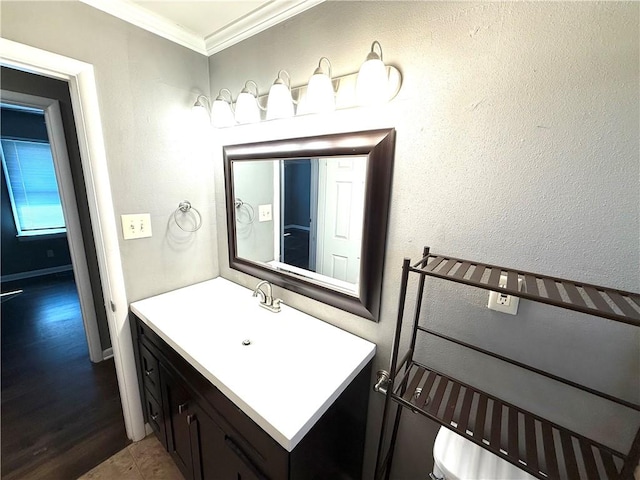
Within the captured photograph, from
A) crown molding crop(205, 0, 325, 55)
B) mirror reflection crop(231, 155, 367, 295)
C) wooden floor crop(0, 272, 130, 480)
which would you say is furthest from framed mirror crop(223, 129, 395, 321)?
wooden floor crop(0, 272, 130, 480)

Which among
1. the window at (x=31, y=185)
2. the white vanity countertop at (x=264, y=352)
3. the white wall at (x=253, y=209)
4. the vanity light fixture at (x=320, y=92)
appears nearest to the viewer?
the white vanity countertop at (x=264, y=352)

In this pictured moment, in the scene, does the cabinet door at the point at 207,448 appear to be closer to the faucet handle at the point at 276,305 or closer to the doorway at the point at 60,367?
the faucet handle at the point at 276,305

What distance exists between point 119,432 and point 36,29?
2.07 metres

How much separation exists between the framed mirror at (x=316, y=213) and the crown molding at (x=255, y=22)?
510 millimetres

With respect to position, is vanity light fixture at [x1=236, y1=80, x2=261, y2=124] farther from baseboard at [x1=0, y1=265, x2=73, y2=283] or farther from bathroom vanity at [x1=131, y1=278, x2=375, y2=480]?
baseboard at [x1=0, y1=265, x2=73, y2=283]

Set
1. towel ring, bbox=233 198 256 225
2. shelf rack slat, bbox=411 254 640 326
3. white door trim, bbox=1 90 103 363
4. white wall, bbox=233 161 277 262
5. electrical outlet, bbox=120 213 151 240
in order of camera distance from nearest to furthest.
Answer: shelf rack slat, bbox=411 254 640 326
electrical outlet, bbox=120 213 151 240
white wall, bbox=233 161 277 262
towel ring, bbox=233 198 256 225
white door trim, bbox=1 90 103 363

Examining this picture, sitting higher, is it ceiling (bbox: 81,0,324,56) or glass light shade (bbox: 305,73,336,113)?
ceiling (bbox: 81,0,324,56)

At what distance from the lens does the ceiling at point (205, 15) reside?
1092 mm

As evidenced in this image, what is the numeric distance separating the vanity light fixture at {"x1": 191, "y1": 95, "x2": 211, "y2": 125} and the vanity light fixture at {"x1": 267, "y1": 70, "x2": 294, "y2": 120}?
556 mm

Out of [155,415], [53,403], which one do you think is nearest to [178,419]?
[155,415]

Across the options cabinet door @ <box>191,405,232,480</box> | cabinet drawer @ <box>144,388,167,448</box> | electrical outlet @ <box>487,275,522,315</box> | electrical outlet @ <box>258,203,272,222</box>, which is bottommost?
cabinet drawer @ <box>144,388,167,448</box>

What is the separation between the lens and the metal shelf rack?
0.58m

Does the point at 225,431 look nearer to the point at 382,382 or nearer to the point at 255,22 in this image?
the point at 382,382

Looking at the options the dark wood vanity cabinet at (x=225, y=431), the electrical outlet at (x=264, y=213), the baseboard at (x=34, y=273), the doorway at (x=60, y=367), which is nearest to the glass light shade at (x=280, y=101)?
the electrical outlet at (x=264, y=213)
